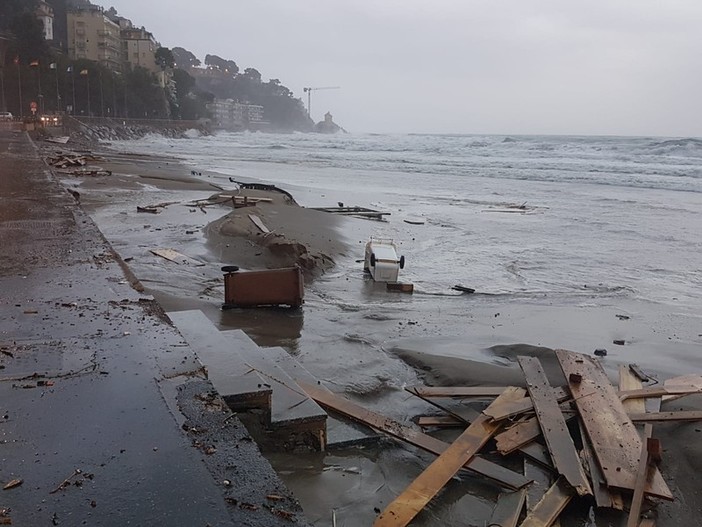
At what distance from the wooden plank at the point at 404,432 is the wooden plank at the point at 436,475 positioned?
0.10 metres

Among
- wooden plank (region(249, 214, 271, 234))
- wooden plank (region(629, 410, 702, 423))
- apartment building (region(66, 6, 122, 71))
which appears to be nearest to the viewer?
wooden plank (region(629, 410, 702, 423))

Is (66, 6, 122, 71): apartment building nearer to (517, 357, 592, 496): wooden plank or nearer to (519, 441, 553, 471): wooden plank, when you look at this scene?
(517, 357, 592, 496): wooden plank

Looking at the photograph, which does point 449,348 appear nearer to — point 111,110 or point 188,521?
point 188,521

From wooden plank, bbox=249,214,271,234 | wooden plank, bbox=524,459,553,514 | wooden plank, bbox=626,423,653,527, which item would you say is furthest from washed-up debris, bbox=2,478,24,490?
wooden plank, bbox=249,214,271,234

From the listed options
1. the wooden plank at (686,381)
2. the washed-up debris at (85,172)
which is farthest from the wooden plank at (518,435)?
the washed-up debris at (85,172)

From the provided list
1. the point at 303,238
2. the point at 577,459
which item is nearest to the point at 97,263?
the point at 577,459

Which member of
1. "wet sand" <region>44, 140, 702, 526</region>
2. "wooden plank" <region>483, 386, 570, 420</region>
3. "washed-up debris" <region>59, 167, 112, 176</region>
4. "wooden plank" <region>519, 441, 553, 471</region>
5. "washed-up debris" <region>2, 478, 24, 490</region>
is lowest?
"wet sand" <region>44, 140, 702, 526</region>

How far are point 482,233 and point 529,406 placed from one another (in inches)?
422

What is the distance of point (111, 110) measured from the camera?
10206 centimetres

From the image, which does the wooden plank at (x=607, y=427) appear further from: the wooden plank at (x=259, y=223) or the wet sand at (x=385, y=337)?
the wooden plank at (x=259, y=223)

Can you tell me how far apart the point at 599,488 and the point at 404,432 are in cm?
129

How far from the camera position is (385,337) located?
21.9 feet

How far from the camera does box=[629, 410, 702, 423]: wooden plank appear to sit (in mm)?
4383

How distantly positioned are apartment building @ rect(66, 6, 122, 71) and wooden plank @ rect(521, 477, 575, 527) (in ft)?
433
